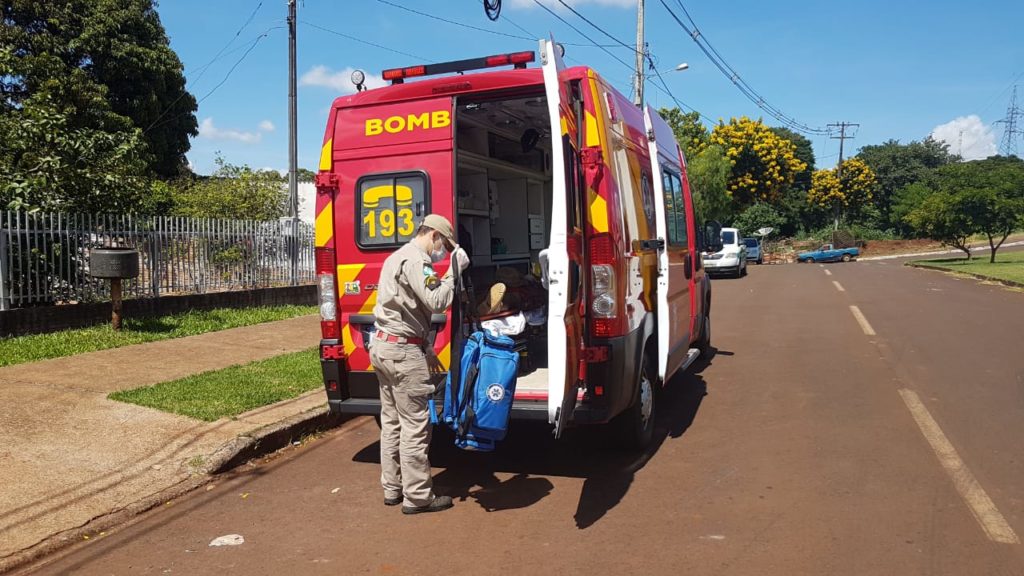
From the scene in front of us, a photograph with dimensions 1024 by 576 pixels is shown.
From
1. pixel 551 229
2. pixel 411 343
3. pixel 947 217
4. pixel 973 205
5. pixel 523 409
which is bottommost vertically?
pixel 523 409

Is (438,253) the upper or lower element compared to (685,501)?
upper

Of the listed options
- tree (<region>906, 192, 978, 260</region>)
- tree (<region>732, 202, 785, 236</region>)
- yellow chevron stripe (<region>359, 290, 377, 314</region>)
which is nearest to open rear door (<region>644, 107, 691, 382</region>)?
yellow chevron stripe (<region>359, 290, 377, 314</region>)

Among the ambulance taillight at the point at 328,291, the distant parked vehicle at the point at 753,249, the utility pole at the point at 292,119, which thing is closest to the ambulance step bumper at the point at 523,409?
the ambulance taillight at the point at 328,291

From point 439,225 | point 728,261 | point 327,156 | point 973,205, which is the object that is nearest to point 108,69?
point 728,261

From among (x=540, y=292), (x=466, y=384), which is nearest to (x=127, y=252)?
(x=540, y=292)

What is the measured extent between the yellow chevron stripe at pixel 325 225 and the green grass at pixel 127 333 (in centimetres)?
495

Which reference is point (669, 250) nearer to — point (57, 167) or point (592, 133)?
point (592, 133)

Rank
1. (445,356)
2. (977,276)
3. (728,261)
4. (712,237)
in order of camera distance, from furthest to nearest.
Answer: (728,261), (977,276), (712,237), (445,356)

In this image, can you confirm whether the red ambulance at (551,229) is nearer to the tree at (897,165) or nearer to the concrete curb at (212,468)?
the concrete curb at (212,468)

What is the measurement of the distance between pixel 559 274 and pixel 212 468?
2874mm

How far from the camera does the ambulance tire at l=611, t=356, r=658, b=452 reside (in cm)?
533

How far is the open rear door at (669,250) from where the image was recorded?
5945mm

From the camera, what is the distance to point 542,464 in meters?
5.43

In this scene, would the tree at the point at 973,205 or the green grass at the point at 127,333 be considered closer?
the green grass at the point at 127,333
